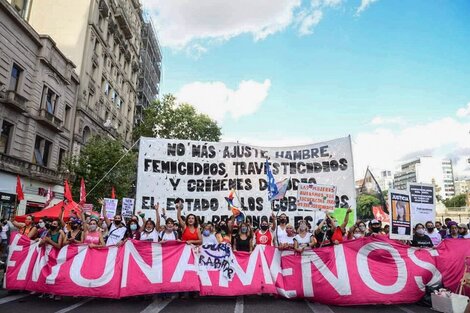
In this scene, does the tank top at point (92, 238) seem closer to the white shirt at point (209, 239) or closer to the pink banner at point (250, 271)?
the pink banner at point (250, 271)

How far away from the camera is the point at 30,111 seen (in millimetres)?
23891

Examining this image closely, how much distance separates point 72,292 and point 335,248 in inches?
206

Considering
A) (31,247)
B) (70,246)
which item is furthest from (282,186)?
(31,247)

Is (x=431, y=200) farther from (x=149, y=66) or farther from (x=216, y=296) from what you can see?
(x=149, y=66)

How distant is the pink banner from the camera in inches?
264

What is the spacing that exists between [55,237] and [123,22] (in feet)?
127

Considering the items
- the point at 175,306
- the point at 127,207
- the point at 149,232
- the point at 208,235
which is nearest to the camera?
the point at 175,306

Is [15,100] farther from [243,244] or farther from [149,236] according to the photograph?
[243,244]

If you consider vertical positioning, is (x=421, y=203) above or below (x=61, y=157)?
below

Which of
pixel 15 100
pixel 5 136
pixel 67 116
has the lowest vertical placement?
pixel 5 136

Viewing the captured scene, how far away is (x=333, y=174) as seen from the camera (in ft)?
30.5

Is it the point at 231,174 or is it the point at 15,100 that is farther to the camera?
the point at 15,100

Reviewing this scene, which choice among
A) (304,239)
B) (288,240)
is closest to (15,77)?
(288,240)

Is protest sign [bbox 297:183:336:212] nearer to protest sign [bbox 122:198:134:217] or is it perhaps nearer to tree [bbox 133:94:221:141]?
protest sign [bbox 122:198:134:217]
